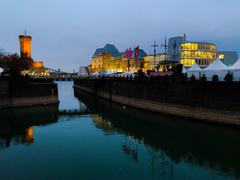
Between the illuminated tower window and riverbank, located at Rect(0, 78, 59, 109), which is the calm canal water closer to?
riverbank, located at Rect(0, 78, 59, 109)

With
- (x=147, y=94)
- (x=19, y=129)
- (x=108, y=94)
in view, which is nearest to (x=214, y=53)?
(x=108, y=94)

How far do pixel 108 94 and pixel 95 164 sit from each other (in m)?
51.0

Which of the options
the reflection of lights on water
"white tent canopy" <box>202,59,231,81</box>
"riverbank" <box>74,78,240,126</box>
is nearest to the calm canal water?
the reflection of lights on water

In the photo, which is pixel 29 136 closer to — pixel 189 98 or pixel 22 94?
pixel 189 98

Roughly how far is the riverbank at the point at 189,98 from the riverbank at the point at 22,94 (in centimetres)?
1744

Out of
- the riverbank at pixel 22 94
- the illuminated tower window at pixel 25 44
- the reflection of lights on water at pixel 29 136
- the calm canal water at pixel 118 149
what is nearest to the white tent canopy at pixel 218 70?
the calm canal water at pixel 118 149

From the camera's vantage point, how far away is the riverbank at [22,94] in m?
49.2

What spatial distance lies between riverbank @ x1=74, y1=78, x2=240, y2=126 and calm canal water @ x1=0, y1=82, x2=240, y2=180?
1.60 m

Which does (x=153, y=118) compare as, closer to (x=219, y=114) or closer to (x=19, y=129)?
(x=219, y=114)

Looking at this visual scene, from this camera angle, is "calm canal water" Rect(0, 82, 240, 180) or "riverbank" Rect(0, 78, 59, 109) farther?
"riverbank" Rect(0, 78, 59, 109)

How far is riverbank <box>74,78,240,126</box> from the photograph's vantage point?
103 feet

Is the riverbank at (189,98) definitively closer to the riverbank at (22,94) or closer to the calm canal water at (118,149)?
the calm canal water at (118,149)

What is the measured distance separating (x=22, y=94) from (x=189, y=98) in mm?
33367

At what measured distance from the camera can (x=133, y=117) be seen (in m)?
43.6
